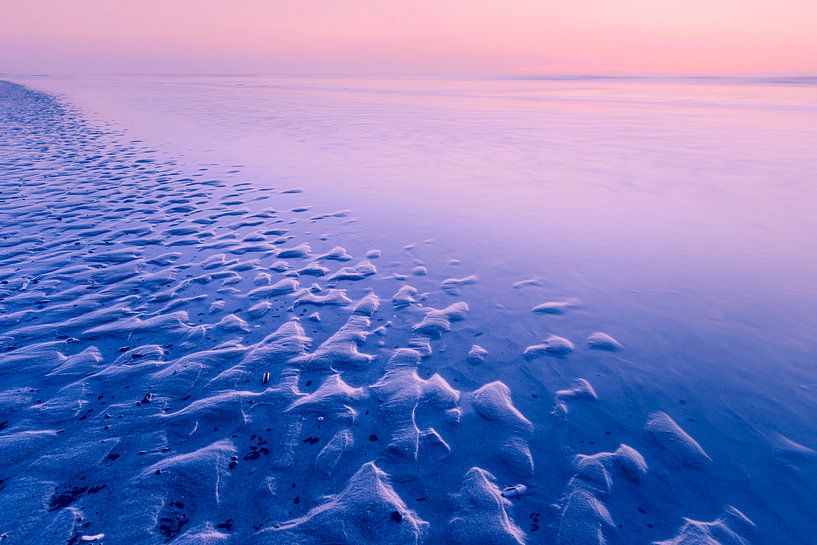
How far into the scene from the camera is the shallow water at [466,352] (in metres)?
3.00

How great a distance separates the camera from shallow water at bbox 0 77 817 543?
3004mm

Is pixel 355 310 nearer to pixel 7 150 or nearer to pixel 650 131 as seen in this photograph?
pixel 7 150

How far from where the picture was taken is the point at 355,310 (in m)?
5.60

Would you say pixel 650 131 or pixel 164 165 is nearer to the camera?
pixel 164 165

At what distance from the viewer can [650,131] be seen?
71.5ft

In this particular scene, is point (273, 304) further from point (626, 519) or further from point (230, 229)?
point (626, 519)

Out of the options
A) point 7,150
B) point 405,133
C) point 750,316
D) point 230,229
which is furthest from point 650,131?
point 7,150

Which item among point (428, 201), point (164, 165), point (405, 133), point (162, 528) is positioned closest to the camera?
point (162, 528)

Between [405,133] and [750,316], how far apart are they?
60.6ft

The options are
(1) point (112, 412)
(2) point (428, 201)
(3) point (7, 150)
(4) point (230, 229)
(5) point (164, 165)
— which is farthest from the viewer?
(3) point (7, 150)

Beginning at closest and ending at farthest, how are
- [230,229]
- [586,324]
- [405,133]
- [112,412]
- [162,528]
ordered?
[162,528], [112,412], [586,324], [230,229], [405,133]

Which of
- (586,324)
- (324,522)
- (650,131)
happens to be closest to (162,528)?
(324,522)

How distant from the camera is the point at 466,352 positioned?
188 inches

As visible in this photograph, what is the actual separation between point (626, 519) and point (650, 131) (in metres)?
23.8
